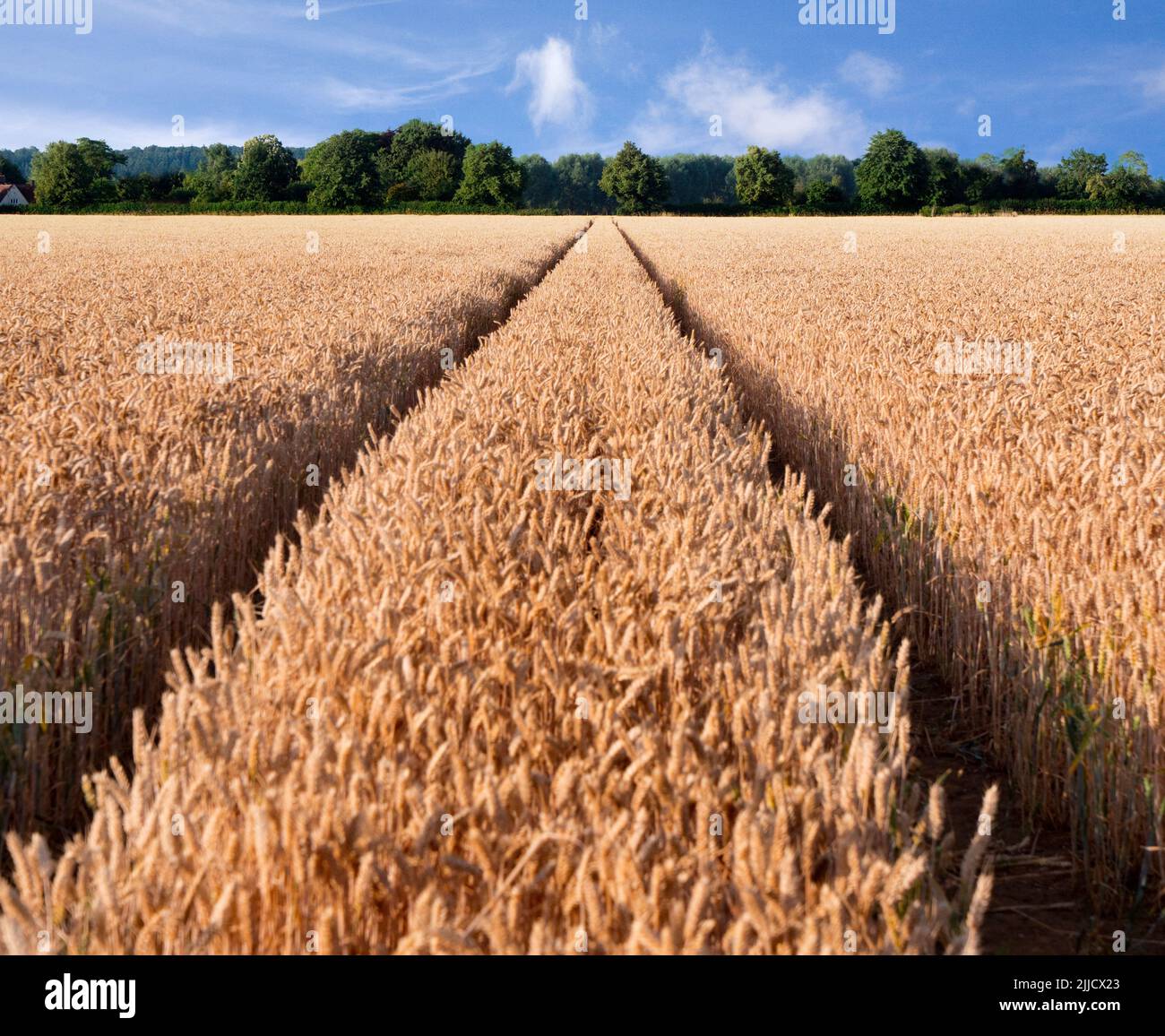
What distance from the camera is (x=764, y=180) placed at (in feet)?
293

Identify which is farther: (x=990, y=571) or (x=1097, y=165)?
(x=1097, y=165)

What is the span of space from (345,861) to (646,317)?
8319 millimetres

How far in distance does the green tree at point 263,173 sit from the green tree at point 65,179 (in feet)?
41.5

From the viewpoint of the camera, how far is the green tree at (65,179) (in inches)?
3162

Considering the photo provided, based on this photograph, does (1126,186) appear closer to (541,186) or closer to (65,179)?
(541,186)

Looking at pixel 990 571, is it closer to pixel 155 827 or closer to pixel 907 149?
pixel 155 827

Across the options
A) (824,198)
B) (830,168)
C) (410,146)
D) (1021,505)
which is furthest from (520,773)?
(830,168)

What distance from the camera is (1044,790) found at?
2.77 meters

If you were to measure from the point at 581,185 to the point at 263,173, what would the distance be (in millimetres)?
56979

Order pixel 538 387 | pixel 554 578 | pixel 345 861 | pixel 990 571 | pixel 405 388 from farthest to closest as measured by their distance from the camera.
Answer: pixel 405 388
pixel 538 387
pixel 990 571
pixel 554 578
pixel 345 861

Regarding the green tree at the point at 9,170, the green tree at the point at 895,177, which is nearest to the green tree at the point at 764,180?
the green tree at the point at 895,177
